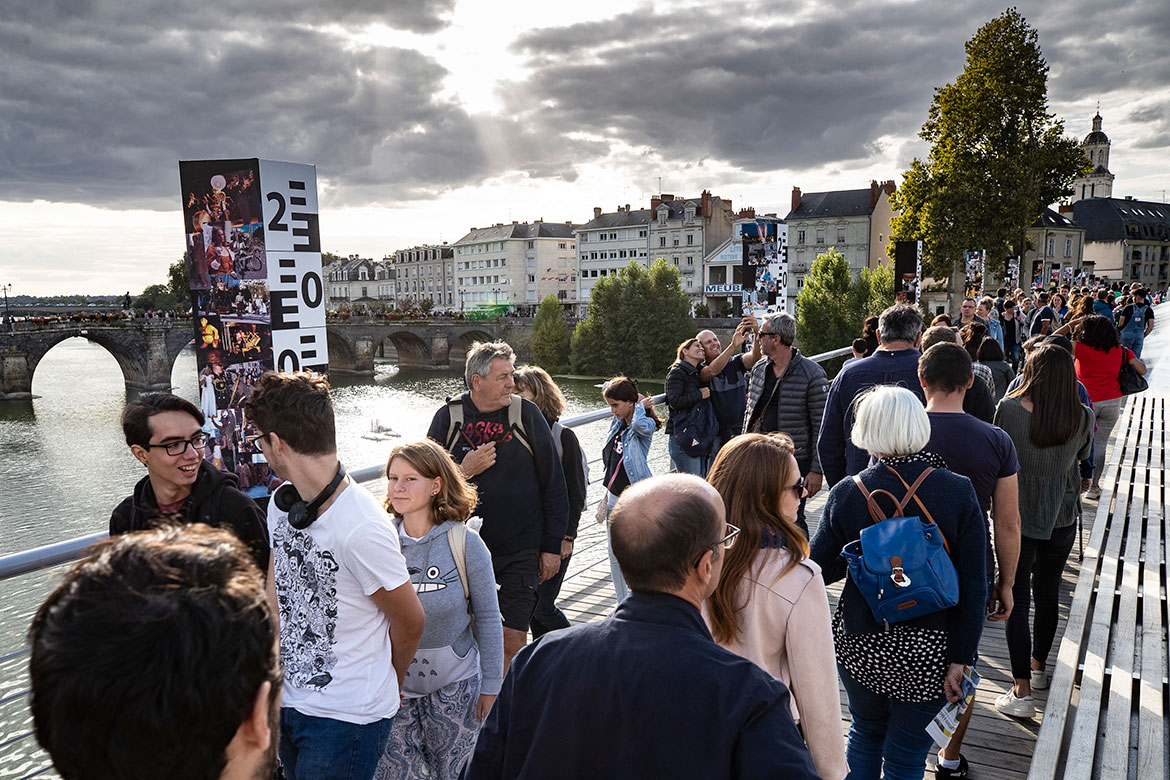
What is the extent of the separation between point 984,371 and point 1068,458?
72.7 inches

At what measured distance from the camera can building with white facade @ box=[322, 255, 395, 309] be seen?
126938 millimetres

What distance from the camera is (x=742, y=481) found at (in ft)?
7.61

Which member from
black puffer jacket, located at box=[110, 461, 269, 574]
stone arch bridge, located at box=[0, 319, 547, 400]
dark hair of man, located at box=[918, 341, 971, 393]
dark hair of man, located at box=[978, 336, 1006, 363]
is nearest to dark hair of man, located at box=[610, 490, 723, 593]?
black puffer jacket, located at box=[110, 461, 269, 574]

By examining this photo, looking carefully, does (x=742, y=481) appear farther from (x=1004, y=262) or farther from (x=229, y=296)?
(x=1004, y=262)

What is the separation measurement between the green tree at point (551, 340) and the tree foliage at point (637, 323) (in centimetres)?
496

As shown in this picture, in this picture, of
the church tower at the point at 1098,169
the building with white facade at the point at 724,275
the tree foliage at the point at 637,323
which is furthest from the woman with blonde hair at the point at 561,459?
the church tower at the point at 1098,169

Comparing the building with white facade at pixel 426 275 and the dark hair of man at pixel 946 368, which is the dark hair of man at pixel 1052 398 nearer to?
the dark hair of man at pixel 946 368

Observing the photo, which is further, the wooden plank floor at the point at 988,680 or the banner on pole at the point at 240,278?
the banner on pole at the point at 240,278

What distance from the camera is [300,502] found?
2.40 meters

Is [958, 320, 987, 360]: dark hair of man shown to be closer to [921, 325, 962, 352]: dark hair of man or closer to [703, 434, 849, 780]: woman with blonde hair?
[921, 325, 962, 352]: dark hair of man

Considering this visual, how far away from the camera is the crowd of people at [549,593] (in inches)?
41.1

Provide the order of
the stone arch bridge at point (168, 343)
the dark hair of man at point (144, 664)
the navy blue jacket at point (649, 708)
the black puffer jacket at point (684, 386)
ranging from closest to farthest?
1. the dark hair of man at point (144, 664)
2. the navy blue jacket at point (649, 708)
3. the black puffer jacket at point (684, 386)
4. the stone arch bridge at point (168, 343)

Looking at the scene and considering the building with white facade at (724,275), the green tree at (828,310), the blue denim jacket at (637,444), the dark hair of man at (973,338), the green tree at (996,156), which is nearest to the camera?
the blue denim jacket at (637,444)

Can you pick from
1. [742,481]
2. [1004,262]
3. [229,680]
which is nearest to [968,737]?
[742,481]
